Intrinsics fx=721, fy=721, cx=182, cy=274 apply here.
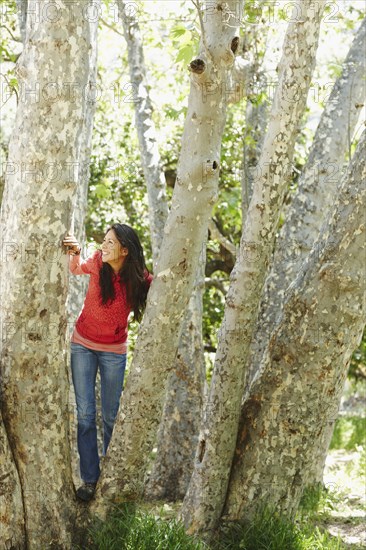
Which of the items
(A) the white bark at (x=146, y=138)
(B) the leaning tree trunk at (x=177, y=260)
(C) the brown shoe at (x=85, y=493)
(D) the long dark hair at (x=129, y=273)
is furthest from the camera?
(A) the white bark at (x=146, y=138)

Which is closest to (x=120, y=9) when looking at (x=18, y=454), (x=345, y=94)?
(x=345, y=94)

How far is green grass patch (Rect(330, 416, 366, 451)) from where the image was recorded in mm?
10195

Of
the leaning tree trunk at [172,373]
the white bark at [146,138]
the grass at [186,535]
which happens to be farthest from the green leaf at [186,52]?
the grass at [186,535]

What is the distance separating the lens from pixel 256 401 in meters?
4.43

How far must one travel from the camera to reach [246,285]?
455cm

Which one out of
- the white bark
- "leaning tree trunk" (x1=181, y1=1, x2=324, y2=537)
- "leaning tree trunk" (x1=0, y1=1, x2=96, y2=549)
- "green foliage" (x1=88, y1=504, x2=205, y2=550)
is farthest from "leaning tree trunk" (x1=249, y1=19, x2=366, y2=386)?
"leaning tree trunk" (x1=0, y1=1, x2=96, y2=549)

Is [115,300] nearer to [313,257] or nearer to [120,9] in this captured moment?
[313,257]

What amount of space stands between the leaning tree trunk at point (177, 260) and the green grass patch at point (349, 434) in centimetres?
636

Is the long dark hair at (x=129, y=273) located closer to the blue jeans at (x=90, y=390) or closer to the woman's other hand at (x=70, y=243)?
the blue jeans at (x=90, y=390)

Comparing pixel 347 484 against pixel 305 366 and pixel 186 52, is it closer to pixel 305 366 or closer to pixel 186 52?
pixel 305 366

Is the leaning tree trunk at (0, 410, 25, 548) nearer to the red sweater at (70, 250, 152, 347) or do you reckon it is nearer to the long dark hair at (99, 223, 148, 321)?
the red sweater at (70, 250, 152, 347)

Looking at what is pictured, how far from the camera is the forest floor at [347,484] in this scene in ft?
19.2

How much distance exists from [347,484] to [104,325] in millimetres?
4133

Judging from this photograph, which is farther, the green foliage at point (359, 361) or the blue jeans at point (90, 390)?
the green foliage at point (359, 361)
